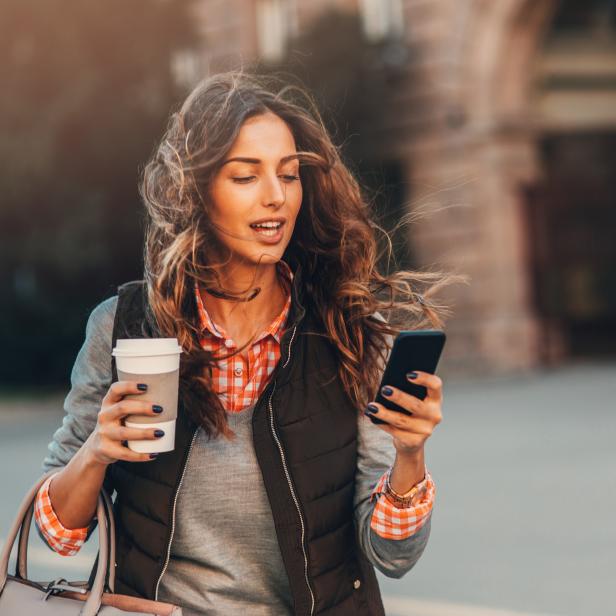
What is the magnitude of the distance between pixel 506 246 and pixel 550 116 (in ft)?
7.60

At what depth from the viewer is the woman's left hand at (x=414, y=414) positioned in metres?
2.11

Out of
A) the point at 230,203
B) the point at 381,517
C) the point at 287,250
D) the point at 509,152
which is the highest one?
the point at 230,203

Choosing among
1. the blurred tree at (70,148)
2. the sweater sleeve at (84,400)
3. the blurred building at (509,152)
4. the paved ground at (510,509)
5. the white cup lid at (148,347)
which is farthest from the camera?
the blurred building at (509,152)

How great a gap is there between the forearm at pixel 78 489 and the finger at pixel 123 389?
163 mm

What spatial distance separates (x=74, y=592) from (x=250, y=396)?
1.75 feet

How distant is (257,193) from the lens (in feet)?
8.00

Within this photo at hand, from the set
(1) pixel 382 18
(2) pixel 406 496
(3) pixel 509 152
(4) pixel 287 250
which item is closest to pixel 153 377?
(2) pixel 406 496

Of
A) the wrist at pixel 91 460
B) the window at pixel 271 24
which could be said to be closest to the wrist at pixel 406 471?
the wrist at pixel 91 460

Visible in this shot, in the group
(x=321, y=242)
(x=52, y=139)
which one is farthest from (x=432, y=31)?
(x=321, y=242)

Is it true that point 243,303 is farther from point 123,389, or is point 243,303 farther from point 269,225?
point 123,389

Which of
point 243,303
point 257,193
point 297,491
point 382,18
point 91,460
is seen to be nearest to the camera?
point 91,460

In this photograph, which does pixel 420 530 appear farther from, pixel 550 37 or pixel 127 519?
pixel 550 37

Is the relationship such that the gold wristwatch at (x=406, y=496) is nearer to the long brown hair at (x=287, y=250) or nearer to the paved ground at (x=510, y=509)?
the long brown hair at (x=287, y=250)

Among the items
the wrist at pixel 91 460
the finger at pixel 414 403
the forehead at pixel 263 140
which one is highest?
the forehead at pixel 263 140
